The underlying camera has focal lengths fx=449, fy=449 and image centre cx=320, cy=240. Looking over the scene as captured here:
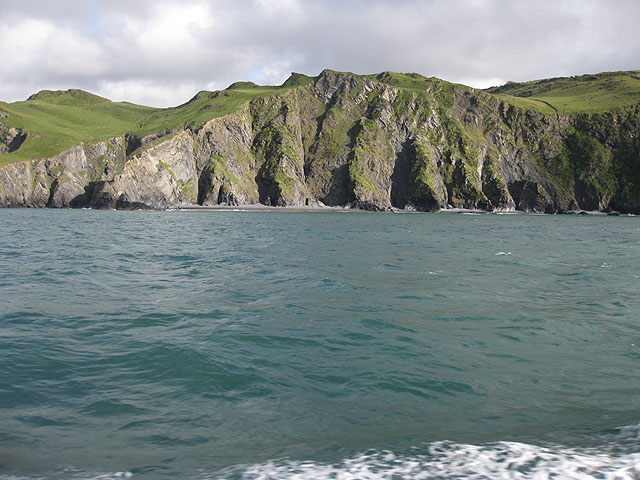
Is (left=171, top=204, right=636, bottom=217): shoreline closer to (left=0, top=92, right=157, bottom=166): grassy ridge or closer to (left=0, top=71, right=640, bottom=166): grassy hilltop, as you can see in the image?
(left=0, top=71, right=640, bottom=166): grassy hilltop

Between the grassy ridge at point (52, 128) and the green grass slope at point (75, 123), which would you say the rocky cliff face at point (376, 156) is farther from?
the grassy ridge at point (52, 128)

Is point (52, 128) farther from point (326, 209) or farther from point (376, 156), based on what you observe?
point (376, 156)

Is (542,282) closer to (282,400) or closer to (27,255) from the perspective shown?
(282,400)

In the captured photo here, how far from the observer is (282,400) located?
27.8 feet

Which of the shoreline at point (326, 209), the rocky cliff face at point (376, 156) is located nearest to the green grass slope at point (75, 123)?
the rocky cliff face at point (376, 156)

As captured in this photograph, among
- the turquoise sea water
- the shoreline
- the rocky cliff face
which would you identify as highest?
the rocky cliff face

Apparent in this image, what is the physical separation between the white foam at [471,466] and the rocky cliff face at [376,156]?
5733 inches

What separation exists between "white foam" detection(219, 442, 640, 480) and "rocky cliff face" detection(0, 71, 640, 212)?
146 m

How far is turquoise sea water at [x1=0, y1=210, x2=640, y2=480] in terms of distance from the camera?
6387 millimetres

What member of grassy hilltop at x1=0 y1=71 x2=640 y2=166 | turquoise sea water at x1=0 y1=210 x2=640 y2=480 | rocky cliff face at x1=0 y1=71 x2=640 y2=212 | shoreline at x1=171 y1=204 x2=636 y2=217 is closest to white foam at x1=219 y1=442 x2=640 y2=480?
turquoise sea water at x1=0 y1=210 x2=640 y2=480

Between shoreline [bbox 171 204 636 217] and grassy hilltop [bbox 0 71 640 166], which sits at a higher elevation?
grassy hilltop [bbox 0 71 640 166]

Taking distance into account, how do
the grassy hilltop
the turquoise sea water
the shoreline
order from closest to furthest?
the turquoise sea water, the shoreline, the grassy hilltop

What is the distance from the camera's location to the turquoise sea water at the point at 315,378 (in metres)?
6.39

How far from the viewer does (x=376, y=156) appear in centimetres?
17412
